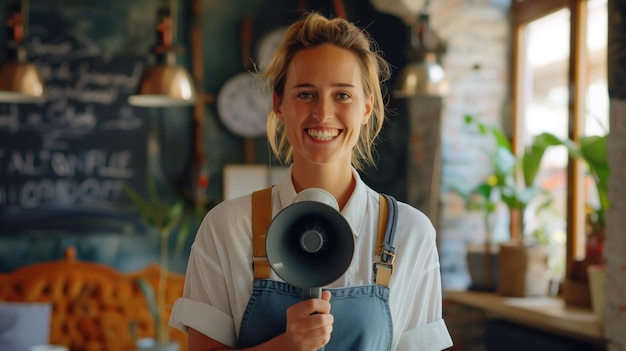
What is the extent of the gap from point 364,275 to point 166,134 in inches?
159

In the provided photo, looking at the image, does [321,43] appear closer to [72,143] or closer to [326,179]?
[326,179]

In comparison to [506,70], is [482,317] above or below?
below

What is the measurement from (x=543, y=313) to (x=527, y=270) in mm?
480

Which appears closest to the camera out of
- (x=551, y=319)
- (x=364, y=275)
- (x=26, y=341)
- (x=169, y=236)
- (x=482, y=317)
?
(x=364, y=275)

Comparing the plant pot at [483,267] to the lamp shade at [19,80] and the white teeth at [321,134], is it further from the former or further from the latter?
the white teeth at [321,134]

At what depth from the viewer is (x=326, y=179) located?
1.27 metres

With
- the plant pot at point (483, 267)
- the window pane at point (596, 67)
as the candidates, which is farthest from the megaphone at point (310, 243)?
the plant pot at point (483, 267)

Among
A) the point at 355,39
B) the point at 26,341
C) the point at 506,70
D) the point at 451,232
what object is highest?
the point at 506,70

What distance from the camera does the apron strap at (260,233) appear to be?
122 cm

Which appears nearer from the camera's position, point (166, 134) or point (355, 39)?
point (355, 39)

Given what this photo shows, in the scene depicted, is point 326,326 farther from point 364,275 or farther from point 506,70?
point 506,70

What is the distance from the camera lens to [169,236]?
511 cm

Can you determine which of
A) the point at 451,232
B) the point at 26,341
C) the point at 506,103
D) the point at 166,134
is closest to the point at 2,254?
the point at 26,341

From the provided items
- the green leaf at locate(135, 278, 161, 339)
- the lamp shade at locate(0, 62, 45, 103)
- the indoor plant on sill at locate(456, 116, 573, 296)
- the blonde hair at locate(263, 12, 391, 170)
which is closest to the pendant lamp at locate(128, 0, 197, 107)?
the lamp shade at locate(0, 62, 45, 103)
